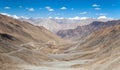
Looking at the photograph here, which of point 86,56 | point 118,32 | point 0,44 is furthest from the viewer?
point 118,32

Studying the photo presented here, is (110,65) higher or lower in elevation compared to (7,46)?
lower

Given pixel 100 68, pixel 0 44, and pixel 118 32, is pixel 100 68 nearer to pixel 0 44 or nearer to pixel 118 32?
pixel 0 44

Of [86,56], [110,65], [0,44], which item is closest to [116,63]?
[110,65]

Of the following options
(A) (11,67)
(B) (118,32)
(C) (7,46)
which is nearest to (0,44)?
(C) (7,46)

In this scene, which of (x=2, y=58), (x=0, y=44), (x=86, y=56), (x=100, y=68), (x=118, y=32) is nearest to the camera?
(x=100, y=68)

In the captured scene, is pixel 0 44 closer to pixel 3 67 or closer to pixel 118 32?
pixel 3 67

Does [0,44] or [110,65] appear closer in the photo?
[110,65]

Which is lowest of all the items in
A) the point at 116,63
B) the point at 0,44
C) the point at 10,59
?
the point at 116,63

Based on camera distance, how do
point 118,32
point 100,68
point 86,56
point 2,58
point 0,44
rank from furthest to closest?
point 118,32, point 86,56, point 0,44, point 2,58, point 100,68

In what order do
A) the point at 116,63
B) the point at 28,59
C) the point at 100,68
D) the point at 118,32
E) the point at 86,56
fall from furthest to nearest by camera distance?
the point at 118,32 → the point at 86,56 → the point at 28,59 → the point at 100,68 → the point at 116,63
